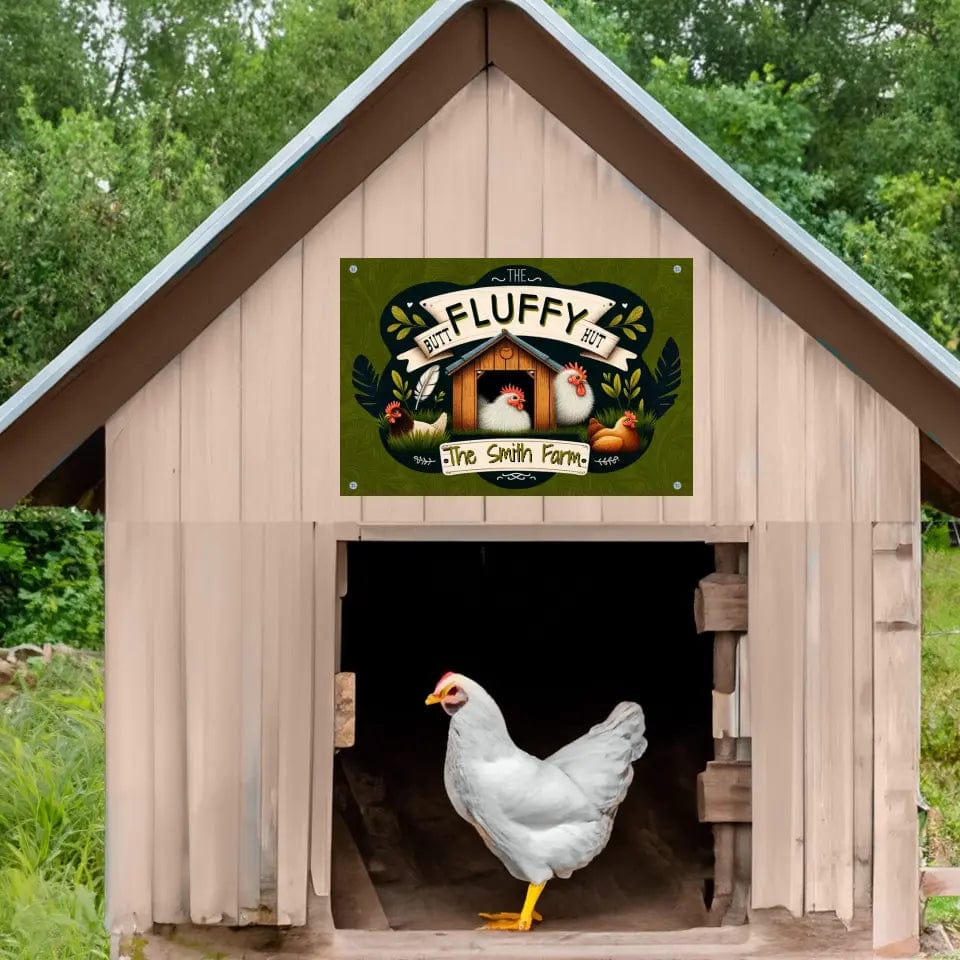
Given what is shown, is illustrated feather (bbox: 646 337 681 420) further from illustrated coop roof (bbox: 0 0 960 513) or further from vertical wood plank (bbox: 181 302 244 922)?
vertical wood plank (bbox: 181 302 244 922)

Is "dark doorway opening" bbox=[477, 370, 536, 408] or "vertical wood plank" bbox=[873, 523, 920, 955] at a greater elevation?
"dark doorway opening" bbox=[477, 370, 536, 408]

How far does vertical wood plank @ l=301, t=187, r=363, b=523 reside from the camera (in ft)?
17.9

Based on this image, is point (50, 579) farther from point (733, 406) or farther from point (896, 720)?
point (896, 720)

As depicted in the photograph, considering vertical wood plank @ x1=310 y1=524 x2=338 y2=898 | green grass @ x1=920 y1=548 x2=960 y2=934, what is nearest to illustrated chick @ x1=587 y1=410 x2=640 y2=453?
vertical wood plank @ x1=310 y1=524 x2=338 y2=898

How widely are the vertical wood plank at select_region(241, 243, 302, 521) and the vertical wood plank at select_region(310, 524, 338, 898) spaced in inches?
10.3

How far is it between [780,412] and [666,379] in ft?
1.49

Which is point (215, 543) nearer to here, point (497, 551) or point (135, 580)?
point (135, 580)

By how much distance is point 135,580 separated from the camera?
5.54 m

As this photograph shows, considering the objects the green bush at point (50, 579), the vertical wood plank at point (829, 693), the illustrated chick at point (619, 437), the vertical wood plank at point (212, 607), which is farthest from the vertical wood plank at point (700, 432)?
the green bush at point (50, 579)

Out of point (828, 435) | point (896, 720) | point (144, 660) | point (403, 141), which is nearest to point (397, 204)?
point (403, 141)

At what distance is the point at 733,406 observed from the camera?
5504mm

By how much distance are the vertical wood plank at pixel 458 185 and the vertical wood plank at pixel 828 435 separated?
1.29 m

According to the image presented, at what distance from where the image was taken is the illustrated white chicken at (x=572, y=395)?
5527 mm

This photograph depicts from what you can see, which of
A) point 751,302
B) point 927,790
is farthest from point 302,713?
point 927,790
